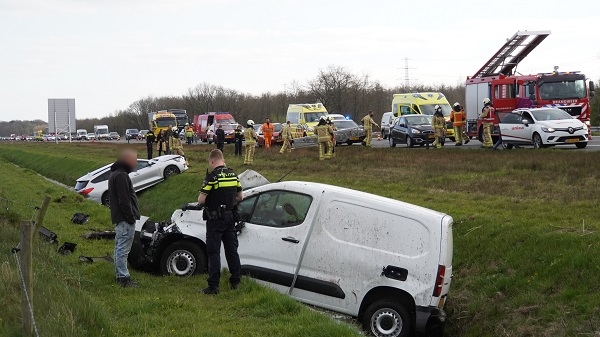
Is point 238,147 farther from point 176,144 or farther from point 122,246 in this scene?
point 122,246

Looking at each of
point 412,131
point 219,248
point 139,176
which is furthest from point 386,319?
point 412,131

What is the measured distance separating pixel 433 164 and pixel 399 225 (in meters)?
13.7

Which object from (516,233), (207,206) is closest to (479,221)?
(516,233)

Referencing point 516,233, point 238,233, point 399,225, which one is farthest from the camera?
point 516,233

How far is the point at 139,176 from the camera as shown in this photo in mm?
26266

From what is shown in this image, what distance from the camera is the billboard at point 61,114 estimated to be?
7756 centimetres

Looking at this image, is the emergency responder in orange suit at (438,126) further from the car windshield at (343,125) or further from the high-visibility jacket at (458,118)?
the car windshield at (343,125)

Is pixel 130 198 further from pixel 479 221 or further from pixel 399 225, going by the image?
pixel 479 221

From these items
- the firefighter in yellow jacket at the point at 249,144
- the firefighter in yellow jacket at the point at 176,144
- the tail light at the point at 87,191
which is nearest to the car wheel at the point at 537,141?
the firefighter in yellow jacket at the point at 249,144

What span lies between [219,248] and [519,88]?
24.3 meters

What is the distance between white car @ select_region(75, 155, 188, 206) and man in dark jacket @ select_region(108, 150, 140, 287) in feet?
47.1

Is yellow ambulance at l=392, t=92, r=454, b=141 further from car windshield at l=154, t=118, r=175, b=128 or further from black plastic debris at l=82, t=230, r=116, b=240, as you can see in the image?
black plastic debris at l=82, t=230, r=116, b=240

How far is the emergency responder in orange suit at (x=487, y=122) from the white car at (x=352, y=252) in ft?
64.8

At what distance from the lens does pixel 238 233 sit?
402 inches
